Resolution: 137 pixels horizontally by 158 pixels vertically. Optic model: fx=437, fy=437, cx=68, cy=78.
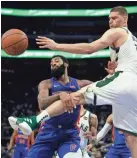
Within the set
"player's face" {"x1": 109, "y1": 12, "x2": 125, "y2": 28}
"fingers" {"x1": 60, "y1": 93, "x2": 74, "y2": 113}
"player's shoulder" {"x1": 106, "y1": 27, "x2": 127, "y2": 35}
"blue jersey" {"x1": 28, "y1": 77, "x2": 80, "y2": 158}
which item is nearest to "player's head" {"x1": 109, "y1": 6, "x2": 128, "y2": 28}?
"player's face" {"x1": 109, "y1": 12, "x2": 125, "y2": 28}

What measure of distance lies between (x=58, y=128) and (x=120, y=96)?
4.38 ft

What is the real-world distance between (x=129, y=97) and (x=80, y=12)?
17.8m

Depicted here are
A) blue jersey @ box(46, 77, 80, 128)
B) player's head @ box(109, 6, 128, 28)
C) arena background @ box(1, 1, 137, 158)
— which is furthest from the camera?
arena background @ box(1, 1, 137, 158)

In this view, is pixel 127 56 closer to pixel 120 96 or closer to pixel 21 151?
pixel 120 96

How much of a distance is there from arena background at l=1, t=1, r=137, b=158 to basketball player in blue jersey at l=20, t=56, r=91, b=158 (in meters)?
15.1

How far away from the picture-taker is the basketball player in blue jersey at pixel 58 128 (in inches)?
238

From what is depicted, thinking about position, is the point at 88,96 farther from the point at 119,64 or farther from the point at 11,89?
the point at 11,89

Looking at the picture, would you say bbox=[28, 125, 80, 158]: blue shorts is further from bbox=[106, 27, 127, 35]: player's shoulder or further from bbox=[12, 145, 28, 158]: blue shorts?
bbox=[12, 145, 28, 158]: blue shorts

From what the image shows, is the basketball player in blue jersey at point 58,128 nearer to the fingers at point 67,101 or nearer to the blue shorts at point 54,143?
the blue shorts at point 54,143

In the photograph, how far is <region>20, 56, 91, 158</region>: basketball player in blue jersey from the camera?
6.04 metres

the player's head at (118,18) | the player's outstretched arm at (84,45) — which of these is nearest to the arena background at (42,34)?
the player's head at (118,18)

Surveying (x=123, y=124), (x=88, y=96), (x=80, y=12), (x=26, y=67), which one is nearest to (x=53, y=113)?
(x=88, y=96)

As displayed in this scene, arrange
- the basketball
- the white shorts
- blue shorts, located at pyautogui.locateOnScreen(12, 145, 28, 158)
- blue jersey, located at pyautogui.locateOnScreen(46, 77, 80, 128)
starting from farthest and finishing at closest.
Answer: blue shorts, located at pyautogui.locateOnScreen(12, 145, 28, 158), the basketball, blue jersey, located at pyautogui.locateOnScreen(46, 77, 80, 128), the white shorts

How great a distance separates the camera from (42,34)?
2469 centimetres
